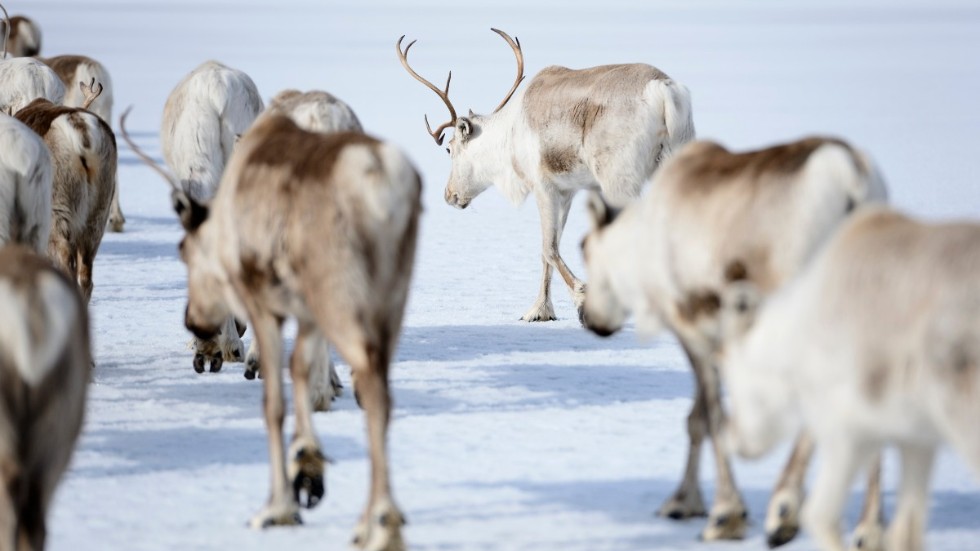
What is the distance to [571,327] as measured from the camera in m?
9.41

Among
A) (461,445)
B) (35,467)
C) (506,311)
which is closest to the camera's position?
(35,467)

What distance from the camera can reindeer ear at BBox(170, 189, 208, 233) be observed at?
5.62 metres

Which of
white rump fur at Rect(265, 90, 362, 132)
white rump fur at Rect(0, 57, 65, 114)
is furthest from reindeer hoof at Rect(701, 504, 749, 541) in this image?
white rump fur at Rect(0, 57, 65, 114)

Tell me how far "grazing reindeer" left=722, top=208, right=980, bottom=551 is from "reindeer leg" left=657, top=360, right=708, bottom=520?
90cm

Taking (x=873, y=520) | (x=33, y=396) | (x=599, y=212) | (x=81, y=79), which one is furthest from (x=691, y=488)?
(x=81, y=79)

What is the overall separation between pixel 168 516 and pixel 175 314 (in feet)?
15.8

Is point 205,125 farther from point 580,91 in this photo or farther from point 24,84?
point 24,84

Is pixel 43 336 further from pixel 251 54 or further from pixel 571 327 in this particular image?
pixel 251 54

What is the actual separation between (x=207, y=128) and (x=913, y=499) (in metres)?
5.00

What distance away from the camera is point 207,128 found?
7891 mm

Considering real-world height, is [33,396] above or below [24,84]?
above

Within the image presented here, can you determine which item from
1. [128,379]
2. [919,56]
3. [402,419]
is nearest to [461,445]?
[402,419]

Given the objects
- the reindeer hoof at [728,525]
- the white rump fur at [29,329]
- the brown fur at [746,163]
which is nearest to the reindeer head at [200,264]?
the white rump fur at [29,329]

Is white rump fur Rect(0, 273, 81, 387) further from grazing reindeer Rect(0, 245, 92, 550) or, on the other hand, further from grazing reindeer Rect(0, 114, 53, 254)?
grazing reindeer Rect(0, 114, 53, 254)
